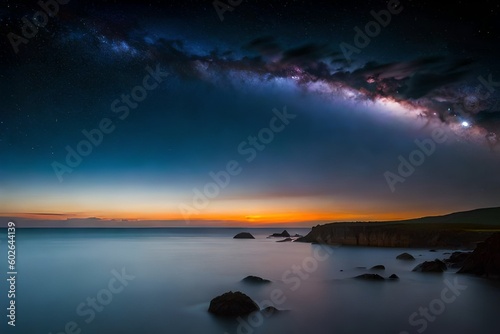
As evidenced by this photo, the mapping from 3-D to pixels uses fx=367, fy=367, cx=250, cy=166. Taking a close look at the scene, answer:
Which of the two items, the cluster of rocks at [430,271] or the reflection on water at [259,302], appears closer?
the cluster of rocks at [430,271]

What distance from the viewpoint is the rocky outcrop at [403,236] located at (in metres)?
62.7

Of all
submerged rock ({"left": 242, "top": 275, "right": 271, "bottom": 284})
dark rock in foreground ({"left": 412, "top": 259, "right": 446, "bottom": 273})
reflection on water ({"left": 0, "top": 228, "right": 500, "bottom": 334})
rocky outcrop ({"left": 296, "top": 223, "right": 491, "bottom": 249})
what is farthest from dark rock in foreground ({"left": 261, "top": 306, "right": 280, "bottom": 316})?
rocky outcrop ({"left": 296, "top": 223, "right": 491, "bottom": 249})

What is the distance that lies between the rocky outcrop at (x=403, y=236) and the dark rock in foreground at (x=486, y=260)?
32.7m

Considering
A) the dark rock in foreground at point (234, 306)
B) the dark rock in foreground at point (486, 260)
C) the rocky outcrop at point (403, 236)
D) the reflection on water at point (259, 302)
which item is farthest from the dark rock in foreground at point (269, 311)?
the rocky outcrop at point (403, 236)

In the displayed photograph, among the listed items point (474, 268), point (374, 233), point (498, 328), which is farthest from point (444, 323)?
point (374, 233)

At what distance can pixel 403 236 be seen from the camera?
71062mm

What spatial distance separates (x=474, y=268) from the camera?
100 ft

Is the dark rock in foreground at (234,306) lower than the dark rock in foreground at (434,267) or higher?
higher

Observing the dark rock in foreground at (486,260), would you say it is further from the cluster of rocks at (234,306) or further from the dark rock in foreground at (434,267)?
the cluster of rocks at (234,306)

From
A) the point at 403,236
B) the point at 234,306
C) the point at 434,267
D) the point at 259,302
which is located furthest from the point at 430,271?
the point at 403,236

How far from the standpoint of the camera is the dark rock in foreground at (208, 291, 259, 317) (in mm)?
17984

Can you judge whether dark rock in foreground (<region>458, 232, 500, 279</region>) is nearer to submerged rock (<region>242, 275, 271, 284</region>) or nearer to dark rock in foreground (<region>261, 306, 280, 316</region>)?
submerged rock (<region>242, 275, 271, 284</region>)

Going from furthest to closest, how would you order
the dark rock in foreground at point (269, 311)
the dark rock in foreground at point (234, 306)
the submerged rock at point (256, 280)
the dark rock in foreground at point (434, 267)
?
1. the dark rock in foreground at point (434, 267)
2. the submerged rock at point (256, 280)
3. the dark rock in foreground at point (269, 311)
4. the dark rock in foreground at point (234, 306)

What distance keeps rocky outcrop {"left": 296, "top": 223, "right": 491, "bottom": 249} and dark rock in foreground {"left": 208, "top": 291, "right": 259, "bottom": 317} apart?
54.3 metres
